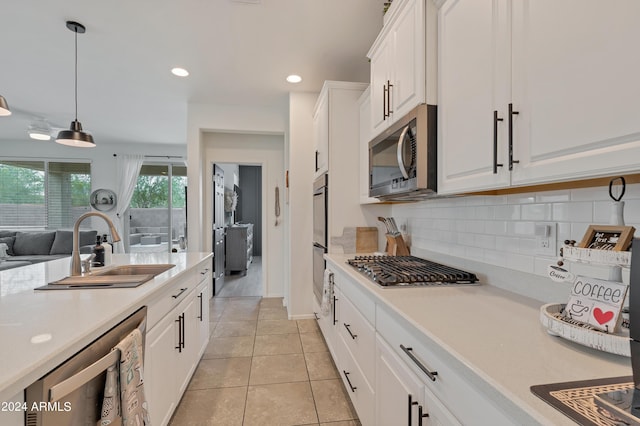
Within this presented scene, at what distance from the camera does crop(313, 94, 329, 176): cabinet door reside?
9.43ft

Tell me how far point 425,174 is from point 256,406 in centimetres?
177

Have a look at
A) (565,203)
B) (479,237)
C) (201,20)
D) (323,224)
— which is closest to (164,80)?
(201,20)

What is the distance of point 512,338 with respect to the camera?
2.79ft

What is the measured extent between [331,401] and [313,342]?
3.02 feet

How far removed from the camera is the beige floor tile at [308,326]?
3227 mm

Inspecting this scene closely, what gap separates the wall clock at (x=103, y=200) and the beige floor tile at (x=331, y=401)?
622 centimetres

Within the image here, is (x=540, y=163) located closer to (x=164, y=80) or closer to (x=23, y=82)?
(x=164, y=80)

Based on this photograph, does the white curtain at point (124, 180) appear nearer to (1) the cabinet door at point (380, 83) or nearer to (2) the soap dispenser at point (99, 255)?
(2) the soap dispenser at point (99, 255)

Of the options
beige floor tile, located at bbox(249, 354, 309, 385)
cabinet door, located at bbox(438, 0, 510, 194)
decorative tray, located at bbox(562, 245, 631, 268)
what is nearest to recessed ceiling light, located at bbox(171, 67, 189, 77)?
cabinet door, located at bbox(438, 0, 510, 194)

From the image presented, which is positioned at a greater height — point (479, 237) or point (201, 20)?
point (201, 20)

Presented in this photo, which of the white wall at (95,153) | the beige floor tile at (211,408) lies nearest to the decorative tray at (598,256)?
the beige floor tile at (211,408)

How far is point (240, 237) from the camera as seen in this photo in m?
5.91

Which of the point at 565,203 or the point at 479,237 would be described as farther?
the point at 479,237

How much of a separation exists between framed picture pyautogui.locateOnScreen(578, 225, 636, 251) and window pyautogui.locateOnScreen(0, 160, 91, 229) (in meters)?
7.96
